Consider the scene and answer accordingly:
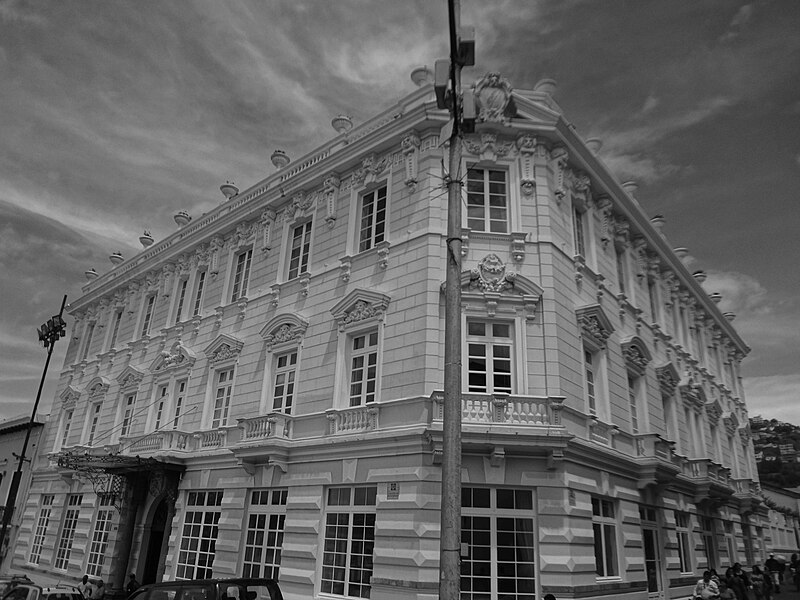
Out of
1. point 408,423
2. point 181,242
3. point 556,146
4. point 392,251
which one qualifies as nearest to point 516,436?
point 408,423

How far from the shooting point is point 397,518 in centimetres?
1435

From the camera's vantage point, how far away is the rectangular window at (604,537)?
1539cm

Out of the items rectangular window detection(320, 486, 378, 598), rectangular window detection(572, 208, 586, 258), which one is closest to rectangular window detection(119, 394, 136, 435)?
rectangular window detection(320, 486, 378, 598)

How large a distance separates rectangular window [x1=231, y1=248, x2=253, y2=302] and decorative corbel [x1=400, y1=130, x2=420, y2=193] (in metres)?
8.52

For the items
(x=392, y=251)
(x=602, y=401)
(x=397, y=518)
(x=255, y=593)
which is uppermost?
(x=392, y=251)

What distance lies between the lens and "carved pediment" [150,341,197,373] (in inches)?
940

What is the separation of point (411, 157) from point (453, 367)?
11133 millimetres

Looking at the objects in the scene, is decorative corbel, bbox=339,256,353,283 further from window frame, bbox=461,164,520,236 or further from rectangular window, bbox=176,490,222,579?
rectangular window, bbox=176,490,222,579

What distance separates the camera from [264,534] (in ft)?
58.5

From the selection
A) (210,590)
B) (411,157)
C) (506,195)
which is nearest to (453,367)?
(210,590)

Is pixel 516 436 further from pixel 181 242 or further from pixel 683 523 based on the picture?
pixel 181 242

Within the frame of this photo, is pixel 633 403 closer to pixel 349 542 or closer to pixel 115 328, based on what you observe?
pixel 349 542

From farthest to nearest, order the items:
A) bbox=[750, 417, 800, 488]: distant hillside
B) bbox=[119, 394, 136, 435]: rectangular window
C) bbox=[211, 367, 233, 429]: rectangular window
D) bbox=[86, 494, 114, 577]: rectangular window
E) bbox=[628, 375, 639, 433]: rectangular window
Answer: bbox=[750, 417, 800, 488]: distant hillside, bbox=[119, 394, 136, 435]: rectangular window, bbox=[86, 494, 114, 577]: rectangular window, bbox=[211, 367, 233, 429]: rectangular window, bbox=[628, 375, 639, 433]: rectangular window

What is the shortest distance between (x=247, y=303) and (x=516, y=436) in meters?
12.2
